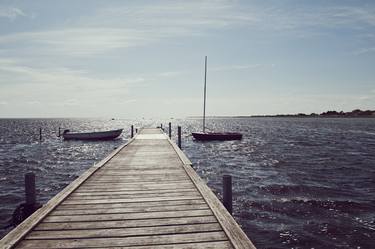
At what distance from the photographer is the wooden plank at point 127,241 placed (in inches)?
191

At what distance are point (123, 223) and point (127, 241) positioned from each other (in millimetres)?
788

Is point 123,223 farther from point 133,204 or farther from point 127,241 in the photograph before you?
point 133,204

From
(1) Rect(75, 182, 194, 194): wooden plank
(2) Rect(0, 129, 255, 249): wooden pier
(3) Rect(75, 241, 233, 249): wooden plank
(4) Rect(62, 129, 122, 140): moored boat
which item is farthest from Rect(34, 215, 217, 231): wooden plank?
(4) Rect(62, 129, 122, 140): moored boat

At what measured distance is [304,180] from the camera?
61.7 feet

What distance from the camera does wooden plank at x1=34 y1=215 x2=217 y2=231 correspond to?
5.54 metres

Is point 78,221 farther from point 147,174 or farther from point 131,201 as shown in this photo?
point 147,174

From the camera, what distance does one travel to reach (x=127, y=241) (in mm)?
4988

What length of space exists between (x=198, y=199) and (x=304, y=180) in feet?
44.0

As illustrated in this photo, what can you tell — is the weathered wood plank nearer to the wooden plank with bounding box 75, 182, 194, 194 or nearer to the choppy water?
the wooden plank with bounding box 75, 182, 194, 194

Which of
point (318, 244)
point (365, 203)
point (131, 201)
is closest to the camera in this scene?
point (131, 201)

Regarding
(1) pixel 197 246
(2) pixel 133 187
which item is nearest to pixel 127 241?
(1) pixel 197 246

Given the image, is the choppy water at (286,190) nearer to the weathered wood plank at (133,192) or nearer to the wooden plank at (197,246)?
the weathered wood plank at (133,192)

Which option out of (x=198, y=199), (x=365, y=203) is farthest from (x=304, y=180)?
(x=198, y=199)

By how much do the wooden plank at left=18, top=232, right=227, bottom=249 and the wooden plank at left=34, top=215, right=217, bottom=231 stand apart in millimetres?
510
